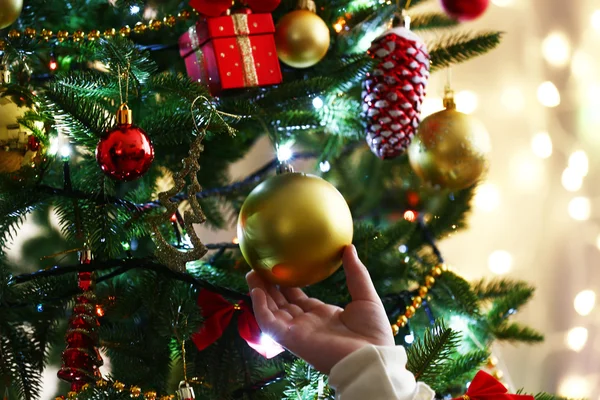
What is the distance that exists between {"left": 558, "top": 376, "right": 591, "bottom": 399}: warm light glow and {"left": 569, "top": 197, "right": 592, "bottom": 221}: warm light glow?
15.9 inches

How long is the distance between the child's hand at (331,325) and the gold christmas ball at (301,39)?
0.33 metres

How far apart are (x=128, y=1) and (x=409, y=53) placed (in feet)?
1.14

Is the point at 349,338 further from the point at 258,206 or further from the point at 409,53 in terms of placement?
the point at 409,53

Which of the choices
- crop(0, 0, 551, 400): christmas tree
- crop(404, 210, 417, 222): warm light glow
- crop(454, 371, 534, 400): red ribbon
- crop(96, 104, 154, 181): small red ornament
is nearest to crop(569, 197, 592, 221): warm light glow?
crop(0, 0, 551, 400): christmas tree

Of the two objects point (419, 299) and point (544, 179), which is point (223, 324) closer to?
point (419, 299)

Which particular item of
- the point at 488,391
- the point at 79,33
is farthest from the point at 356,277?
the point at 79,33

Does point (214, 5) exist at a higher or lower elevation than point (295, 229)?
higher

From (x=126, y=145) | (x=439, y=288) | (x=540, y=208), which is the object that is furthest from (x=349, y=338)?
(x=540, y=208)

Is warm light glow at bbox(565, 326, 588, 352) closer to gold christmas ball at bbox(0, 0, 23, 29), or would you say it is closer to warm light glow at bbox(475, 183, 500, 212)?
warm light glow at bbox(475, 183, 500, 212)

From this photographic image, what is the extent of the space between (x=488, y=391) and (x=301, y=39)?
46 centimetres

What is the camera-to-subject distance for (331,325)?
641 millimetres

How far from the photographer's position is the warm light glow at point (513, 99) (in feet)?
5.89

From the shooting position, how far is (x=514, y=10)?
1787 millimetres

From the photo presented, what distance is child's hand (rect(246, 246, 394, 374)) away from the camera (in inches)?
24.0
